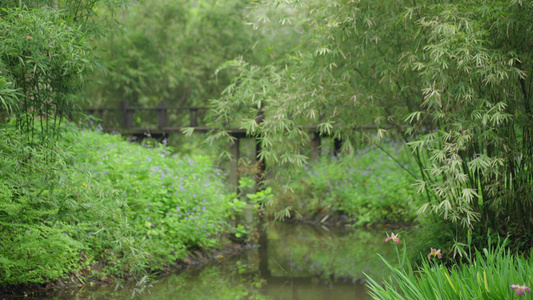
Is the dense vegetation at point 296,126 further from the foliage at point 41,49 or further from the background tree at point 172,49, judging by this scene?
the background tree at point 172,49

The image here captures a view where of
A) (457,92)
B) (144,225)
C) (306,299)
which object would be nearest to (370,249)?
(306,299)

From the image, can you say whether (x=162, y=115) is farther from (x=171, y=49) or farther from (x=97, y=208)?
(x=97, y=208)

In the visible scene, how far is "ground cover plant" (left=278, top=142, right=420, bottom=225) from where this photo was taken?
10703mm

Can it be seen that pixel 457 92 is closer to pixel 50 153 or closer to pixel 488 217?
pixel 488 217

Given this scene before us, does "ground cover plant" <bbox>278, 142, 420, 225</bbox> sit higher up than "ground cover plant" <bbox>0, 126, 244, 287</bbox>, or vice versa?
"ground cover plant" <bbox>0, 126, 244, 287</bbox>

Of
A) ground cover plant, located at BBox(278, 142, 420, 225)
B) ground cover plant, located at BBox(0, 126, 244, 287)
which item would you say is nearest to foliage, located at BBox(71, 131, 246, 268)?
ground cover plant, located at BBox(0, 126, 244, 287)

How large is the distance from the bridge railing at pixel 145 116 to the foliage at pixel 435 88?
861 cm

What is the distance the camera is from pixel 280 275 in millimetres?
7168

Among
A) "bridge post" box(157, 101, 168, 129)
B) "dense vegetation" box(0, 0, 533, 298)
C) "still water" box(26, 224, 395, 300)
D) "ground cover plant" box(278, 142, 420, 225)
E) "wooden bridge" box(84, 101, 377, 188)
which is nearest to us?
"dense vegetation" box(0, 0, 533, 298)

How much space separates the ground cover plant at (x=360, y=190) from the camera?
35.1 ft

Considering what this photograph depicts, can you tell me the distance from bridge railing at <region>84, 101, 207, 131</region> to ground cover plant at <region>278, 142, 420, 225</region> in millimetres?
3863

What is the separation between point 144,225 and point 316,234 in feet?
14.7

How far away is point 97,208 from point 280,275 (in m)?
2.89

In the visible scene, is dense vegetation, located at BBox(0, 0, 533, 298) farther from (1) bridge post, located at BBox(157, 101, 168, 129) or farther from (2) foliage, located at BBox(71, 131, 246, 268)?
(1) bridge post, located at BBox(157, 101, 168, 129)
